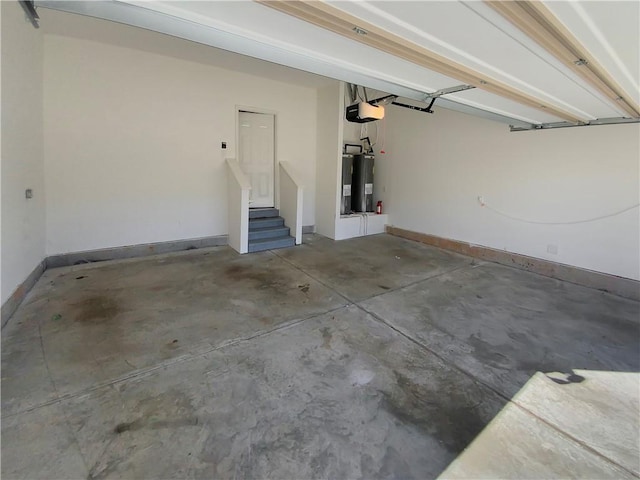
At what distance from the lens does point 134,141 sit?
15.2 ft

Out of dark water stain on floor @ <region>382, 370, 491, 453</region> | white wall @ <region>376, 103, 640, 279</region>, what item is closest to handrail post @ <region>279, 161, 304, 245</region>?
white wall @ <region>376, 103, 640, 279</region>

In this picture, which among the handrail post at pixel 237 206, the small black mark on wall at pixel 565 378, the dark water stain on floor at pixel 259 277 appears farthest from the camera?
the handrail post at pixel 237 206

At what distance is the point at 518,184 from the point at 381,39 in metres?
4.11

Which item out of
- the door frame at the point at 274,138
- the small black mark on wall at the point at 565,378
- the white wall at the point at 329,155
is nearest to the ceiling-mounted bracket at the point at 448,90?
the small black mark on wall at the point at 565,378

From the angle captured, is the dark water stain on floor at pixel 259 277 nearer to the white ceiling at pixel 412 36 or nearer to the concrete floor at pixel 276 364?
the concrete floor at pixel 276 364

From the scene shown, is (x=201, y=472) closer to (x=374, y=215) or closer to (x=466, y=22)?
(x=466, y=22)

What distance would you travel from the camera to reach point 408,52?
1892 mm

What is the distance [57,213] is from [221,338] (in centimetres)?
337

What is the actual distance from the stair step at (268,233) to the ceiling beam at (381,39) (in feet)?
13.1

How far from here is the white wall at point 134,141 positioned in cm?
414

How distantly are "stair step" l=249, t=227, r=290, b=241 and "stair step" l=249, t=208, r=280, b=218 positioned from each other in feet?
1.25

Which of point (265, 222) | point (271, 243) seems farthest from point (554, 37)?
point (265, 222)

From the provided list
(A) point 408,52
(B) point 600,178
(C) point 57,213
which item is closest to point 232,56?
(C) point 57,213

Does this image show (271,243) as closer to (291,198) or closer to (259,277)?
(291,198)
